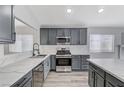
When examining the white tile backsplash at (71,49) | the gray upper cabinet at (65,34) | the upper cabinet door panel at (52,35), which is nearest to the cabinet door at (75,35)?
the gray upper cabinet at (65,34)

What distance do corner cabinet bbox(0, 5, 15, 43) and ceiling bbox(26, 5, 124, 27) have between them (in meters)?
3.59

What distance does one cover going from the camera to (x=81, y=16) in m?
7.13

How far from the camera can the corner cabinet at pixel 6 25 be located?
196 centimetres

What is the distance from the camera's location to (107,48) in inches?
334

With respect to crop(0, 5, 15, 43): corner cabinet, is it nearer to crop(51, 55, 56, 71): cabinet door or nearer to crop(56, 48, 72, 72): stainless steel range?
crop(56, 48, 72, 72): stainless steel range

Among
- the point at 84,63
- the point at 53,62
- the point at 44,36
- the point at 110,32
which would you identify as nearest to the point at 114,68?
the point at 84,63

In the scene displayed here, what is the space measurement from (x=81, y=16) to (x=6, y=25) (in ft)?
17.5

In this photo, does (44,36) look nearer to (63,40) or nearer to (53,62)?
(63,40)

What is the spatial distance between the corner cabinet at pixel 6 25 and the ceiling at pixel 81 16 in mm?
3592

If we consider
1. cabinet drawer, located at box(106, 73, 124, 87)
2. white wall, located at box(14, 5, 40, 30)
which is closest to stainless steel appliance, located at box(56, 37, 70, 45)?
white wall, located at box(14, 5, 40, 30)

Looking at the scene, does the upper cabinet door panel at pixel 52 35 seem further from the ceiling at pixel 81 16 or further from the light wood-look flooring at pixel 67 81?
the light wood-look flooring at pixel 67 81
